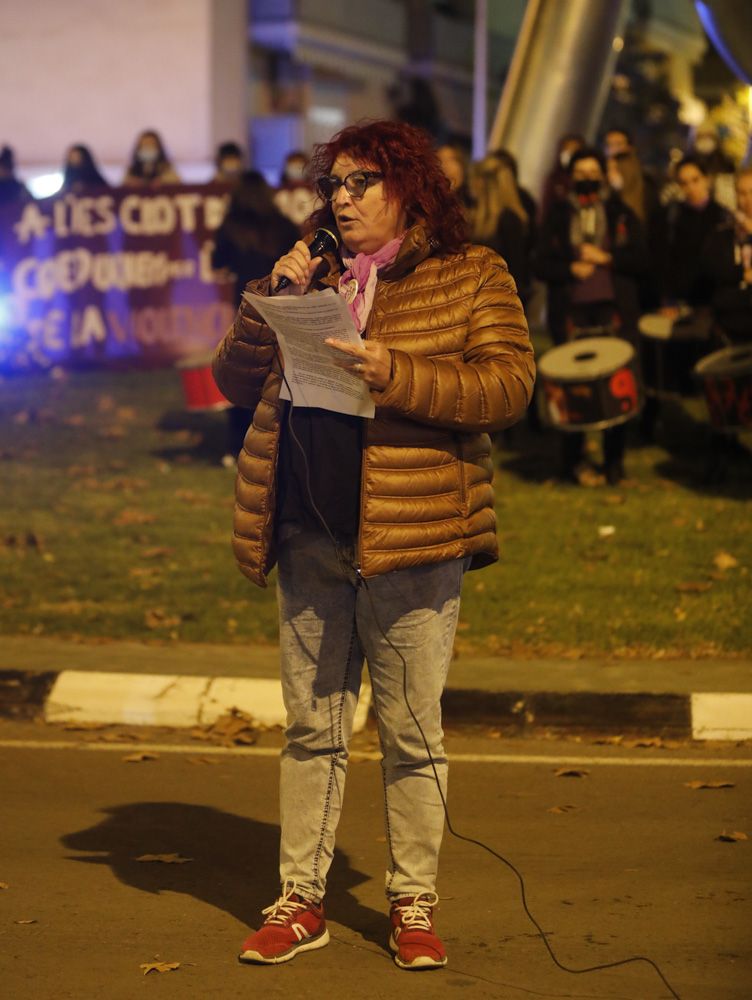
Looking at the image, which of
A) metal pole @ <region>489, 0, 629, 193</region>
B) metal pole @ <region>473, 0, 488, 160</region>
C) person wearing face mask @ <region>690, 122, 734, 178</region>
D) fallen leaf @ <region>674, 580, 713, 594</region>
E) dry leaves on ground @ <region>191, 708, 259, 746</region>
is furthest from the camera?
metal pole @ <region>473, 0, 488, 160</region>

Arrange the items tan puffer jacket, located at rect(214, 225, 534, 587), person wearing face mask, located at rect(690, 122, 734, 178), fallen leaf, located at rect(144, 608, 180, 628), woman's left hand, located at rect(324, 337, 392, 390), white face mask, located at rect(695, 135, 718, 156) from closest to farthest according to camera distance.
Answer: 1. woman's left hand, located at rect(324, 337, 392, 390)
2. tan puffer jacket, located at rect(214, 225, 534, 587)
3. fallen leaf, located at rect(144, 608, 180, 628)
4. person wearing face mask, located at rect(690, 122, 734, 178)
5. white face mask, located at rect(695, 135, 718, 156)

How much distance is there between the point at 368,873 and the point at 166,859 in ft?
2.16

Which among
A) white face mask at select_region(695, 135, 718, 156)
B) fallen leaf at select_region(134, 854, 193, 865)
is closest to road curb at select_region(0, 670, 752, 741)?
fallen leaf at select_region(134, 854, 193, 865)

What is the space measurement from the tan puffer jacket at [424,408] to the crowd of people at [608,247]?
7.21 m

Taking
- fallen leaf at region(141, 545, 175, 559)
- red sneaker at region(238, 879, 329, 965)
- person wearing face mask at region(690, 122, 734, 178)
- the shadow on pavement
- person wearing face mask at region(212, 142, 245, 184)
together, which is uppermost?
person wearing face mask at region(690, 122, 734, 178)

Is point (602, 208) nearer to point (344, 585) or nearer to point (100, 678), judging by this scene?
point (100, 678)

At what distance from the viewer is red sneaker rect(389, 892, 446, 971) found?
462 cm

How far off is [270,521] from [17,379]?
13917 millimetres

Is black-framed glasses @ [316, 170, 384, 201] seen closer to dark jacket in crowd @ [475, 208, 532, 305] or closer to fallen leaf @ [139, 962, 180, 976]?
fallen leaf @ [139, 962, 180, 976]

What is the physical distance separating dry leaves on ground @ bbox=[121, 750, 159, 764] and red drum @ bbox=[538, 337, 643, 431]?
5.06 meters

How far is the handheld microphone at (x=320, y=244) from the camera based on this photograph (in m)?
4.52

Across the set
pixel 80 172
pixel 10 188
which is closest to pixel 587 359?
pixel 80 172

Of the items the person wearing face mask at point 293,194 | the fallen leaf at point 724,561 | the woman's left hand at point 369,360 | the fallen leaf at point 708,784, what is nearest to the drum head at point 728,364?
the fallen leaf at point 724,561

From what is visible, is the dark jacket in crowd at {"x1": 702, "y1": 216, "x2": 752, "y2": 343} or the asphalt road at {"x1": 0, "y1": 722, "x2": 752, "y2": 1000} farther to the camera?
the dark jacket in crowd at {"x1": 702, "y1": 216, "x2": 752, "y2": 343}
